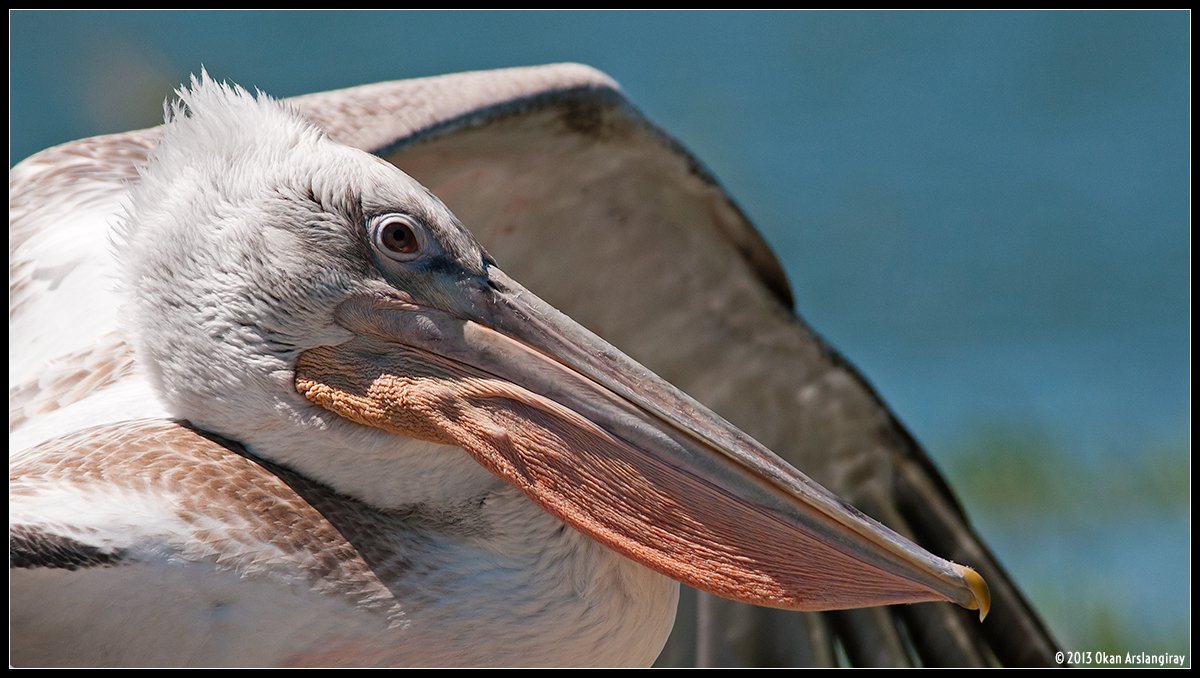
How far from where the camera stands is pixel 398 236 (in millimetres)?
1779

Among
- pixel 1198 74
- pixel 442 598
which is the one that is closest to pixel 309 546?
pixel 442 598

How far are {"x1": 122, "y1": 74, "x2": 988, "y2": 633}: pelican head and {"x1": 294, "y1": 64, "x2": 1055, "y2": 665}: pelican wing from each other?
1212 millimetres

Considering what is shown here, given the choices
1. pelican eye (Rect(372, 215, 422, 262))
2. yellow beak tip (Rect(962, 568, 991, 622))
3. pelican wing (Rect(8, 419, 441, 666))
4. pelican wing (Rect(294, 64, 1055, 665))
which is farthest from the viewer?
pelican wing (Rect(294, 64, 1055, 665))

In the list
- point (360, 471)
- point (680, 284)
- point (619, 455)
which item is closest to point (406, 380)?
point (360, 471)

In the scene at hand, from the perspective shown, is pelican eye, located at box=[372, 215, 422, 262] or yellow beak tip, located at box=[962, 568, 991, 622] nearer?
yellow beak tip, located at box=[962, 568, 991, 622]

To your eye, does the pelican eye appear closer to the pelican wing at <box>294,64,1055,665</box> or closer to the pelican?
the pelican

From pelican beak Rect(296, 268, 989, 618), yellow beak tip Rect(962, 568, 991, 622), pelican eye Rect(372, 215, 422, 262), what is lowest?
yellow beak tip Rect(962, 568, 991, 622)

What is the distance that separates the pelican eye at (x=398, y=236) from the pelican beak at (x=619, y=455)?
0.09 m

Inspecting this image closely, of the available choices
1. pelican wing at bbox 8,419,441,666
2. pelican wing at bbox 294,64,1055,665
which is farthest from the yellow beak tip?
pelican wing at bbox 294,64,1055,665

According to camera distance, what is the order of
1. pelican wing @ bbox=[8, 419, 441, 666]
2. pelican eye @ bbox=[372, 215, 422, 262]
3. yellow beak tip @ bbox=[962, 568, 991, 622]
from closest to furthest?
1. pelican wing @ bbox=[8, 419, 441, 666]
2. yellow beak tip @ bbox=[962, 568, 991, 622]
3. pelican eye @ bbox=[372, 215, 422, 262]

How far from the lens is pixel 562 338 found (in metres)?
1.81

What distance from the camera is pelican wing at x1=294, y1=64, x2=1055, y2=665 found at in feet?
10.4
